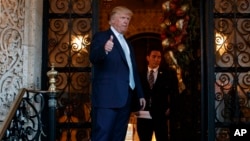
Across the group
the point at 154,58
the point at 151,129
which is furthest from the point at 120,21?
the point at 151,129

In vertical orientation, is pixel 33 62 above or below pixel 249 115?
above

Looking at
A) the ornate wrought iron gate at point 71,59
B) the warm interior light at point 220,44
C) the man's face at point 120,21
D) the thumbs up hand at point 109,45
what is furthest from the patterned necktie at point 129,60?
the warm interior light at point 220,44

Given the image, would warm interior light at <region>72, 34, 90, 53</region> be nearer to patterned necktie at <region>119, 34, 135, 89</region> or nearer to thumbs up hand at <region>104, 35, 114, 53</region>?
patterned necktie at <region>119, 34, 135, 89</region>

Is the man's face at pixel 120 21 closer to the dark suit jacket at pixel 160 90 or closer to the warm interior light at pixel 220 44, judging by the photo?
the warm interior light at pixel 220 44

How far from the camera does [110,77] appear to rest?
18.3 ft

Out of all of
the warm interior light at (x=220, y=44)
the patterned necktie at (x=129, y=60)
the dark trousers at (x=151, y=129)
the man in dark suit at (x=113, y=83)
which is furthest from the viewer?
the dark trousers at (x=151, y=129)

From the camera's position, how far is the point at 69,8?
692cm

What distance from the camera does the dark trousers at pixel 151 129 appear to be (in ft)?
24.8

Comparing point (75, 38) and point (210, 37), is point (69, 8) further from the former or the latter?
point (210, 37)

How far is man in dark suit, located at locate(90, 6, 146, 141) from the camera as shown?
546cm

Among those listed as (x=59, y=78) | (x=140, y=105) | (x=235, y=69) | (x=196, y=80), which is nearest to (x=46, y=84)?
(x=59, y=78)

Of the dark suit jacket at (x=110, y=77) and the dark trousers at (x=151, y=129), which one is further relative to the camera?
the dark trousers at (x=151, y=129)

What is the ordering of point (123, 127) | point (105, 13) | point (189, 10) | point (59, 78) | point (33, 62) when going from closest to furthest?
point (123, 127) < point (33, 62) < point (59, 78) < point (189, 10) < point (105, 13)

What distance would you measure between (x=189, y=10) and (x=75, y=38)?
1768 mm
